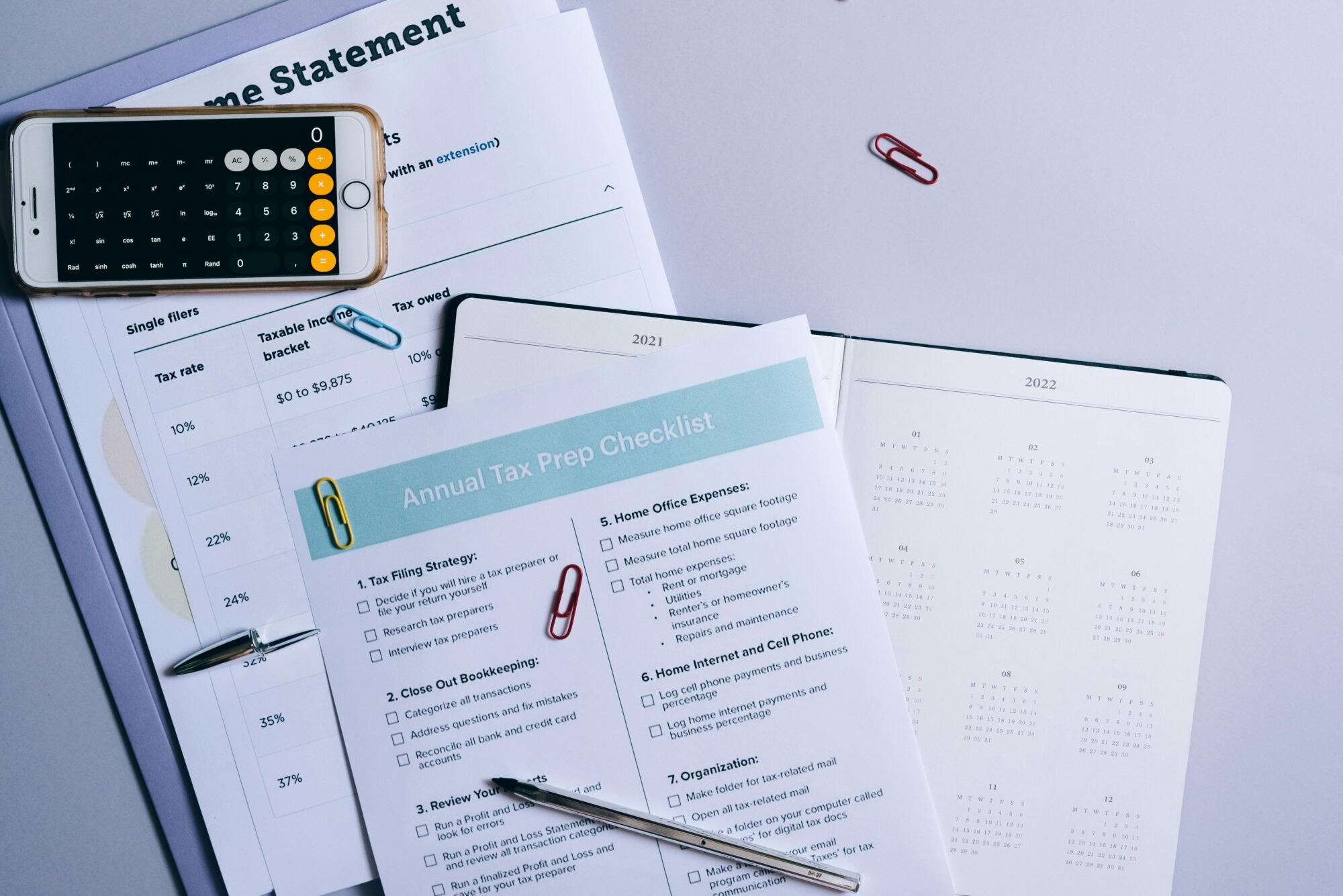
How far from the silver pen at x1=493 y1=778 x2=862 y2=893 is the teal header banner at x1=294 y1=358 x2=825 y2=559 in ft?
0.72

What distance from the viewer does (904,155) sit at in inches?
25.6

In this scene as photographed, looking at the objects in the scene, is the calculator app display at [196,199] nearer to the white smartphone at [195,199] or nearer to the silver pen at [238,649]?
the white smartphone at [195,199]

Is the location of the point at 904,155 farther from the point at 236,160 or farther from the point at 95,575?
the point at 95,575

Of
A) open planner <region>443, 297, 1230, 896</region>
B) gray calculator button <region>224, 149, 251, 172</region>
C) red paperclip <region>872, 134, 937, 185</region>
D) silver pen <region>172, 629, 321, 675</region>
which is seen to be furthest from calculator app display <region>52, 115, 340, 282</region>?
red paperclip <region>872, 134, 937, 185</region>

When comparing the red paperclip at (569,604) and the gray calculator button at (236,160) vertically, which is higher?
the gray calculator button at (236,160)

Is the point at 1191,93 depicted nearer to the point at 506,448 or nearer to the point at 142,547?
the point at 506,448

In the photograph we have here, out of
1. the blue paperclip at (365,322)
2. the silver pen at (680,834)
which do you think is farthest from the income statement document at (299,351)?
the silver pen at (680,834)

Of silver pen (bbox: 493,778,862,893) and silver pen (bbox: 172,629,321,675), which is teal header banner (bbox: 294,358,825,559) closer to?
silver pen (bbox: 172,629,321,675)

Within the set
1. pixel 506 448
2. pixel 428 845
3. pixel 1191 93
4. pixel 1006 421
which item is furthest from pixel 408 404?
pixel 1191 93

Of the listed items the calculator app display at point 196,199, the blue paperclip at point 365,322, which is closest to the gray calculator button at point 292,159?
the calculator app display at point 196,199

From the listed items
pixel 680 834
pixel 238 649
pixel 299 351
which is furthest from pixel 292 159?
pixel 680 834

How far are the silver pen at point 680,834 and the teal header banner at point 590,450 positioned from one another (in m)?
0.22

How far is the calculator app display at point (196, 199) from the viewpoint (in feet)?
2.04

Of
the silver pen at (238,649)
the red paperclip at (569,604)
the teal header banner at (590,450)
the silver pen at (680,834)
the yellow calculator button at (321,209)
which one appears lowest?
the silver pen at (680,834)
